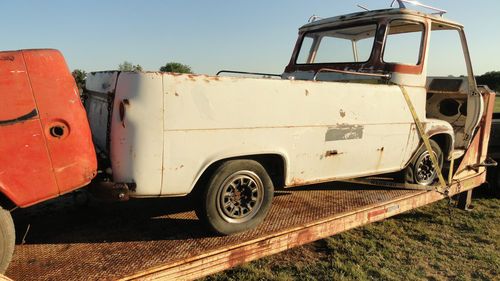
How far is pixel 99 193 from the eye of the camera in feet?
9.20

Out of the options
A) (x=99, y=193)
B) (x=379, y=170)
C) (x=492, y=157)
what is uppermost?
(x=99, y=193)

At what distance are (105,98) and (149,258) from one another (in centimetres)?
119

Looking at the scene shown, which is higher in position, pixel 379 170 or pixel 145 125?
pixel 145 125

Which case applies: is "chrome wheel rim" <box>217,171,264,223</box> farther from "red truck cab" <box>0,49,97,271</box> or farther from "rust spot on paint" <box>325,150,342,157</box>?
"red truck cab" <box>0,49,97,271</box>

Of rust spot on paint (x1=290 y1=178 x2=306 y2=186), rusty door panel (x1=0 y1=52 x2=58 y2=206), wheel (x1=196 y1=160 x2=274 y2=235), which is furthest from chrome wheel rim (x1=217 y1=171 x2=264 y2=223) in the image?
rusty door panel (x1=0 y1=52 x2=58 y2=206)

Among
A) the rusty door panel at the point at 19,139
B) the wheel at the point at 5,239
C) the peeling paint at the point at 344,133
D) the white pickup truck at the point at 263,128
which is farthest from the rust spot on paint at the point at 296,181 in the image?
the wheel at the point at 5,239

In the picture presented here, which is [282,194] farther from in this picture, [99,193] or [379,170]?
[99,193]

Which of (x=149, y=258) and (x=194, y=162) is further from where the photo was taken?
(x=194, y=162)

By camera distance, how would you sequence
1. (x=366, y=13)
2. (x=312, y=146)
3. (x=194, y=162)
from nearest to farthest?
(x=194, y=162), (x=312, y=146), (x=366, y=13)

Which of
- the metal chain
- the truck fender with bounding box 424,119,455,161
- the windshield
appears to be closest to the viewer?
the metal chain

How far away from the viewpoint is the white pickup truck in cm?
276

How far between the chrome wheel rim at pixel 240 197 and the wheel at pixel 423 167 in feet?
7.11

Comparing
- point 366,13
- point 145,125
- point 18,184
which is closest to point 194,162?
point 145,125

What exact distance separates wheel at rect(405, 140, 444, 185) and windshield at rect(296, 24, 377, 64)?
1.24m
